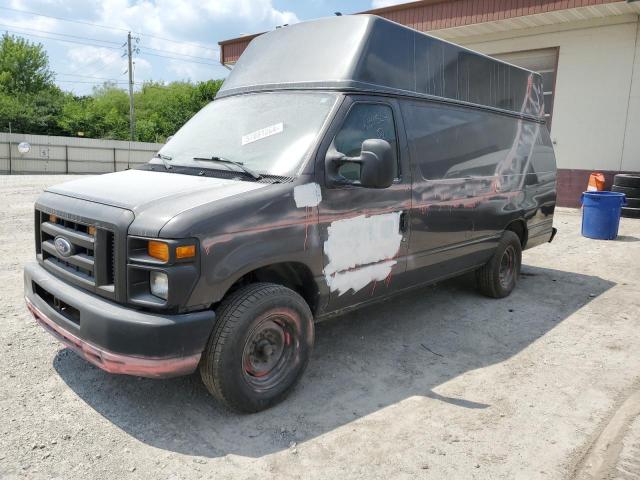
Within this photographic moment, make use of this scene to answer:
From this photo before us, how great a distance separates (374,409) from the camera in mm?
3633

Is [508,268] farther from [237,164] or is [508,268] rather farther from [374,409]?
[237,164]

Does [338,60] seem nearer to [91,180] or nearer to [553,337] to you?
[91,180]

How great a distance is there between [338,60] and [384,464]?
2896mm

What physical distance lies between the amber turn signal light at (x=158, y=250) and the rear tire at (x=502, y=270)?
4130mm

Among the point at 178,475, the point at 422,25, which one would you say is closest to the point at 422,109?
the point at 178,475

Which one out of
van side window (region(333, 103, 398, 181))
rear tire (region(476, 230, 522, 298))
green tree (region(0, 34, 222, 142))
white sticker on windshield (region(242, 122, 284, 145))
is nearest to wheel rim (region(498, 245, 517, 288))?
rear tire (region(476, 230, 522, 298))

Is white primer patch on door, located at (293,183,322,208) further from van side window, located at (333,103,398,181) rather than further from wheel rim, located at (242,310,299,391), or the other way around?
wheel rim, located at (242,310,299,391)

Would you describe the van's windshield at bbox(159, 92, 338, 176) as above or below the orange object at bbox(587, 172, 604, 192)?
above

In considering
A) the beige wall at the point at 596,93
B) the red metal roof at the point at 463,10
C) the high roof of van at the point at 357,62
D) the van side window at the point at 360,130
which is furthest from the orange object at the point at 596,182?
the van side window at the point at 360,130

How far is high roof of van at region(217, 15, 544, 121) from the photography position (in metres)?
4.13

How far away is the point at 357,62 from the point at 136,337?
2.57 meters

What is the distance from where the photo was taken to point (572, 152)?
1355cm

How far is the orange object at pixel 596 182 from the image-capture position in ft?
41.7

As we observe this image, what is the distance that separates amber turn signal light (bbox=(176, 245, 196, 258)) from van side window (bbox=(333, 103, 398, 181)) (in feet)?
4.27
